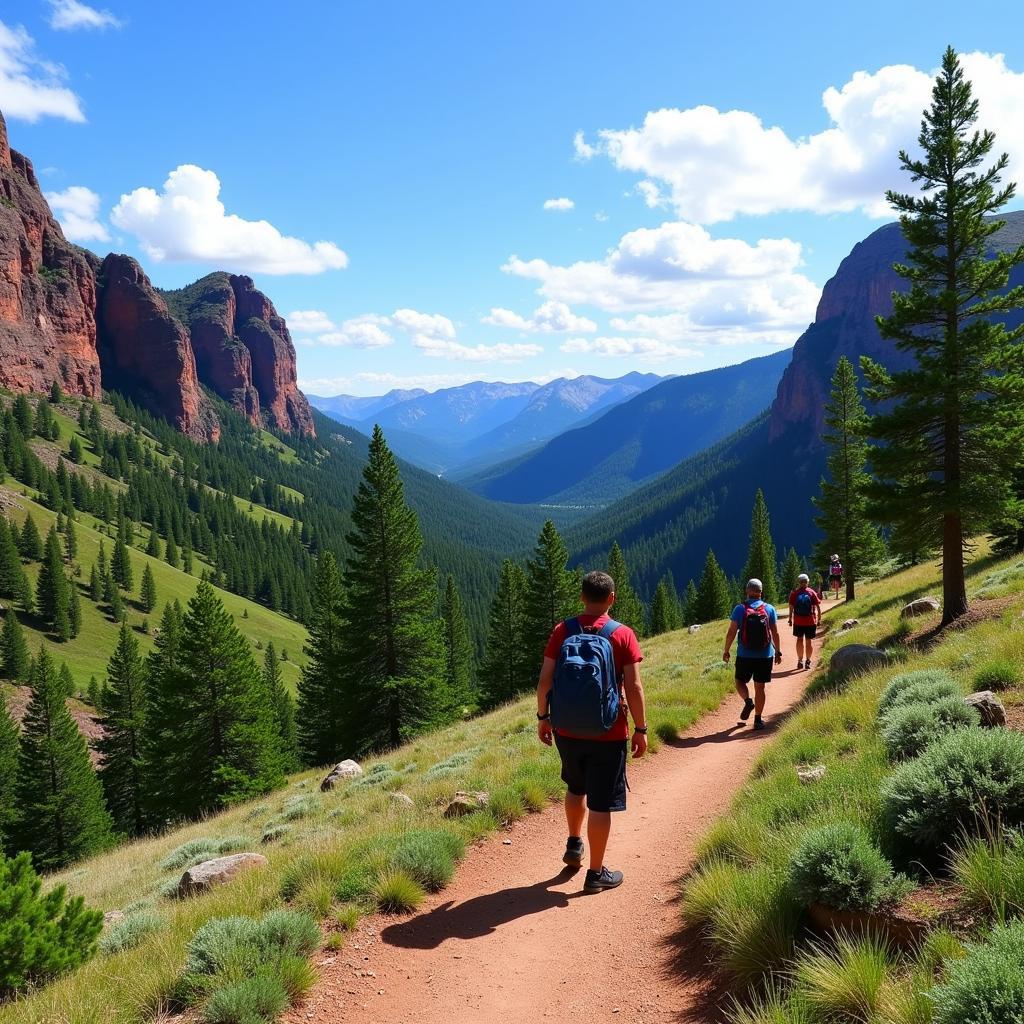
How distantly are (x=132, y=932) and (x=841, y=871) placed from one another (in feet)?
23.6

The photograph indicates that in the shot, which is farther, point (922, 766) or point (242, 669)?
point (242, 669)

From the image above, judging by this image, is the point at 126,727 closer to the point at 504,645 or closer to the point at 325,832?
the point at 504,645

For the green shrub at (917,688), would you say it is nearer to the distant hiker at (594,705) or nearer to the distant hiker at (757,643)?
the distant hiker at (757,643)

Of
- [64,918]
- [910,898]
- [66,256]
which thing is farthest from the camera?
[66,256]

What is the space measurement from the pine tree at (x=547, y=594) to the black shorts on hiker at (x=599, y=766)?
3428cm

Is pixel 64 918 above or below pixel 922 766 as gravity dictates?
below

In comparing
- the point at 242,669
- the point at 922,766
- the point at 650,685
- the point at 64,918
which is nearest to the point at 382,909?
the point at 64,918

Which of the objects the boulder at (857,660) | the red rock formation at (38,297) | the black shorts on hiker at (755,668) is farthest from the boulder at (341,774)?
the red rock formation at (38,297)

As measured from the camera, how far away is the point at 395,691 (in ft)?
94.7

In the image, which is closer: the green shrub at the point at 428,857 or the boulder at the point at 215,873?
the green shrub at the point at 428,857

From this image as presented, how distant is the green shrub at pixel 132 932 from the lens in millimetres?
6473

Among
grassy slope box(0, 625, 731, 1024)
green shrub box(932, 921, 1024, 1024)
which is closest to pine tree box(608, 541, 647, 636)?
grassy slope box(0, 625, 731, 1024)

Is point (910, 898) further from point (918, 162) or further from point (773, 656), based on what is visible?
point (918, 162)

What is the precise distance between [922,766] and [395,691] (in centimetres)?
2633
